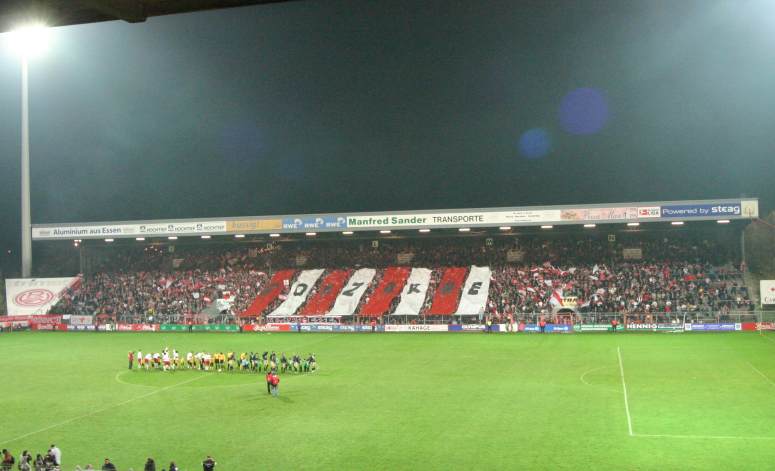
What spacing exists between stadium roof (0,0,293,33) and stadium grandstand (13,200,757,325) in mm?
45252

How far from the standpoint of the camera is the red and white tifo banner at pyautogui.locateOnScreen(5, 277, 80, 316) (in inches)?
2406

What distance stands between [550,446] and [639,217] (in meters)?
37.7

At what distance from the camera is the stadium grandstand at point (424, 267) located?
51125 millimetres

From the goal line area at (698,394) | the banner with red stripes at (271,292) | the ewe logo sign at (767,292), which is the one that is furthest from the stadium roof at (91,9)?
the banner with red stripes at (271,292)

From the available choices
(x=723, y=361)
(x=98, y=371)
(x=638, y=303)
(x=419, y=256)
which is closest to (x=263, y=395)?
(x=98, y=371)

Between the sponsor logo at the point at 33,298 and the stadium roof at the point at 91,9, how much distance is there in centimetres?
6231

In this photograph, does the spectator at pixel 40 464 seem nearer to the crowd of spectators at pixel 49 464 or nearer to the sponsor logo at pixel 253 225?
the crowd of spectators at pixel 49 464

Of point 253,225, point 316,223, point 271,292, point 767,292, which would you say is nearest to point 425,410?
point 767,292

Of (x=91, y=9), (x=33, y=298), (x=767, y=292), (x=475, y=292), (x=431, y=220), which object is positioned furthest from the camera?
(x=33, y=298)

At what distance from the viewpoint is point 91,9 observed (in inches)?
233

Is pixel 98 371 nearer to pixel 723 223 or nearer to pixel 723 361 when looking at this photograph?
pixel 723 361

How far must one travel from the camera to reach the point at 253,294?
5956 centimetres

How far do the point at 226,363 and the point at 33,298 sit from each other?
119ft

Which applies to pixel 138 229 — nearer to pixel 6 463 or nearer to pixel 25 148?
pixel 25 148
